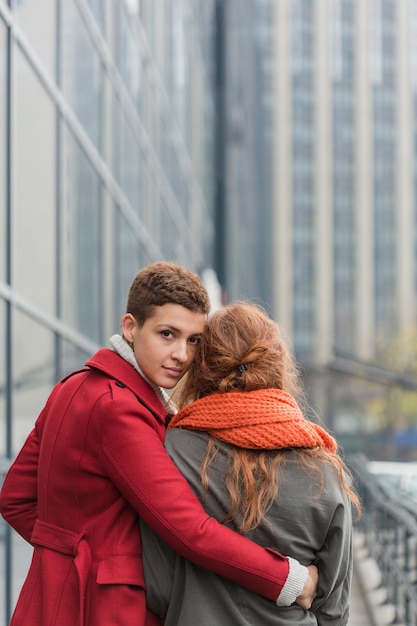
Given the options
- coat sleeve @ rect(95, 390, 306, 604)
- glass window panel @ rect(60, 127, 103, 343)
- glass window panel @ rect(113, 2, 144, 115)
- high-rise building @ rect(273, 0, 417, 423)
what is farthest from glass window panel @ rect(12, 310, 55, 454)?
high-rise building @ rect(273, 0, 417, 423)

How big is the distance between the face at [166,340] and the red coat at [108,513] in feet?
0.18

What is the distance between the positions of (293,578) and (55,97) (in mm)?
5453

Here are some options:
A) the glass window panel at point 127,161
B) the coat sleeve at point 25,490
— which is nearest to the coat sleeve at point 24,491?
the coat sleeve at point 25,490

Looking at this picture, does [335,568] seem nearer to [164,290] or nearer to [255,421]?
[255,421]

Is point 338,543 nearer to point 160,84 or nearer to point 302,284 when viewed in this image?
point 160,84

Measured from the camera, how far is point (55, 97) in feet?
24.4

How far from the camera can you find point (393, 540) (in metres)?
8.62

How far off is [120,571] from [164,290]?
712 millimetres

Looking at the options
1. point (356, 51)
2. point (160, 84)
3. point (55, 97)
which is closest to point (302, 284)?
point (356, 51)

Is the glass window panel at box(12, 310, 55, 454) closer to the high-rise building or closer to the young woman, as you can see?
the young woman

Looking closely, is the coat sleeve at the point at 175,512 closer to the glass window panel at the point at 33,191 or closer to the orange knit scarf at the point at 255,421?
the orange knit scarf at the point at 255,421

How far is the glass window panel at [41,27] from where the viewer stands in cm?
648

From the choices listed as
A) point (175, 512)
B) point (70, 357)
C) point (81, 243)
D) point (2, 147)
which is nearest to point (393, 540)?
point (70, 357)

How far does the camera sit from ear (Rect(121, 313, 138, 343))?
2814 mm
